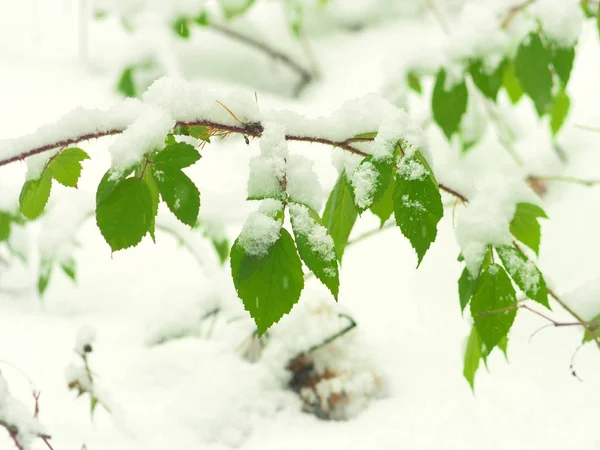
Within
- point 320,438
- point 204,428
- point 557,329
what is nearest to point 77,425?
point 204,428

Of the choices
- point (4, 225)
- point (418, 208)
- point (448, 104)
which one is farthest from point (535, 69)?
point (4, 225)

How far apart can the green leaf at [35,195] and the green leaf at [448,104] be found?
67cm

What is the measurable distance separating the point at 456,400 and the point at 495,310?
302mm

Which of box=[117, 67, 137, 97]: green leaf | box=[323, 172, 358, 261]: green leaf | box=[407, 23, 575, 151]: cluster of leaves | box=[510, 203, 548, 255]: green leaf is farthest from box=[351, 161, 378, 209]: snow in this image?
box=[117, 67, 137, 97]: green leaf

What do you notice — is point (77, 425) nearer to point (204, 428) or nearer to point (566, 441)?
point (204, 428)

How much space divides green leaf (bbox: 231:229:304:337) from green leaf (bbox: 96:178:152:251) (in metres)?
0.08

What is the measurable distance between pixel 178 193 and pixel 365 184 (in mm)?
163

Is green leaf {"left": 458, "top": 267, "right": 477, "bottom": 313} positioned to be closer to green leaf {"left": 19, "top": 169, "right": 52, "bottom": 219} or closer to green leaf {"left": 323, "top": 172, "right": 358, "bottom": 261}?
green leaf {"left": 323, "top": 172, "right": 358, "bottom": 261}

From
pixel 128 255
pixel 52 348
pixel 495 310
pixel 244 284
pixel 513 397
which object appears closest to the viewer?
pixel 244 284

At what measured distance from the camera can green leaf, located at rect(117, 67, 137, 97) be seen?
1773 millimetres

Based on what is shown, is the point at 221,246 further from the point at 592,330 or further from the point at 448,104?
the point at 592,330

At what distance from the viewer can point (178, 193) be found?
1.57ft

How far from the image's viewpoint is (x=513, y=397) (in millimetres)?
833

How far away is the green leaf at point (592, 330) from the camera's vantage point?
0.68 metres
